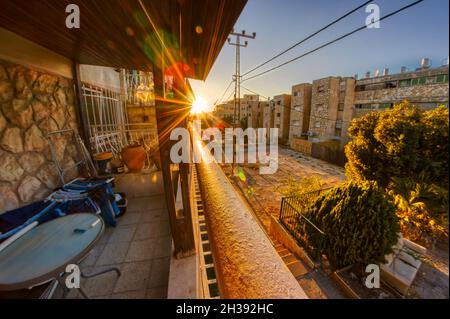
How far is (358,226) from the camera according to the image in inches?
138

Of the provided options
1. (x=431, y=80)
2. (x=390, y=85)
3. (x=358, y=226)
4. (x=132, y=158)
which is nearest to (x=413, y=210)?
(x=358, y=226)

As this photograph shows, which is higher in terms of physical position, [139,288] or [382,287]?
[139,288]

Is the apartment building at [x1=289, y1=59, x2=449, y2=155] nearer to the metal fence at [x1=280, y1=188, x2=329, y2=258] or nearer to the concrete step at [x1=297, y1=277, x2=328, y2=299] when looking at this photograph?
the metal fence at [x1=280, y1=188, x2=329, y2=258]

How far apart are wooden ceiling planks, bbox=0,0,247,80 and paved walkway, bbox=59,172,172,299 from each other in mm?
2474

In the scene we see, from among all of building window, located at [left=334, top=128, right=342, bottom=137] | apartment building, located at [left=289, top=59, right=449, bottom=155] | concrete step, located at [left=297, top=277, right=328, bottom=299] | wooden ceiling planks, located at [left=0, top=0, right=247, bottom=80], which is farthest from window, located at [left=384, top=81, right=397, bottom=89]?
wooden ceiling planks, located at [left=0, top=0, right=247, bottom=80]

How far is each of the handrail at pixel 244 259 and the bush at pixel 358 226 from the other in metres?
2.33

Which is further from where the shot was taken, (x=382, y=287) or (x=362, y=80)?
(x=362, y=80)

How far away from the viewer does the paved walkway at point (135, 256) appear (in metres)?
1.87

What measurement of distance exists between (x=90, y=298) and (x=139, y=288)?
48 centimetres

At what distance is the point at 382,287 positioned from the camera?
11.9ft

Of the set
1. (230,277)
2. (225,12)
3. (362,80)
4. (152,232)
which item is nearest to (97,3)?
(225,12)

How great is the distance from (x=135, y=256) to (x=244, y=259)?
5.06 feet

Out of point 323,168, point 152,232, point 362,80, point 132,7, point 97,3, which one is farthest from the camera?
point 362,80

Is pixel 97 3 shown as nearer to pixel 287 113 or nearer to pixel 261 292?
pixel 261 292
